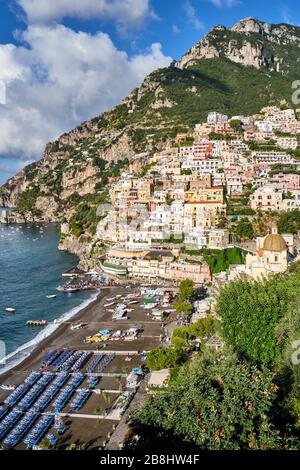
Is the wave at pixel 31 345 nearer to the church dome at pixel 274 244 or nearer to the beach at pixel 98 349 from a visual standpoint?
the beach at pixel 98 349

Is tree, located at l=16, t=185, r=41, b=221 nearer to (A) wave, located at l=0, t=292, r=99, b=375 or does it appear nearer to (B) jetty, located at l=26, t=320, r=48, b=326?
(A) wave, located at l=0, t=292, r=99, b=375

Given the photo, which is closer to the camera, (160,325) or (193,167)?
(160,325)

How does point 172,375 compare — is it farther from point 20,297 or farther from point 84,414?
point 20,297

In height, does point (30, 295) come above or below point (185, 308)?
below

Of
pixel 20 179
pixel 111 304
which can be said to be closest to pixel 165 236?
pixel 111 304

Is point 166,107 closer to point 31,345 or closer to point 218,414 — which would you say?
point 31,345

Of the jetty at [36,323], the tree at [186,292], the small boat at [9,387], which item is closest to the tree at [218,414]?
the small boat at [9,387]

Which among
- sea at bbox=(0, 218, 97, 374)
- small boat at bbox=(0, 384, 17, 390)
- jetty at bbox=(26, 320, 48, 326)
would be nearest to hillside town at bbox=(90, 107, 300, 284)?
sea at bbox=(0, 218, 97, 374)

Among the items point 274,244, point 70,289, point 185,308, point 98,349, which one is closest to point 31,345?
point 98,349
